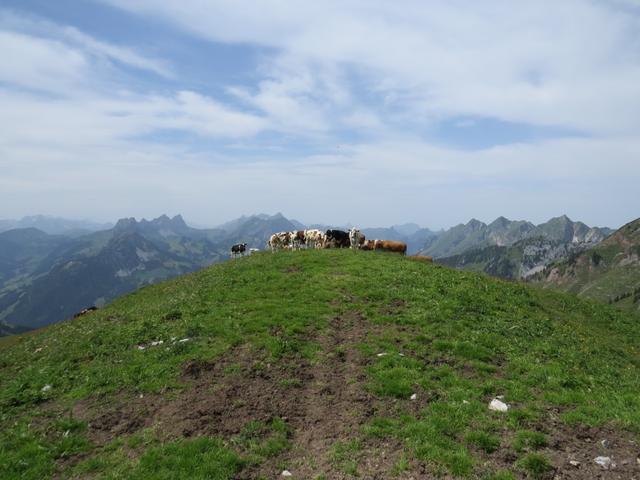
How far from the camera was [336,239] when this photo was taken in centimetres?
4838

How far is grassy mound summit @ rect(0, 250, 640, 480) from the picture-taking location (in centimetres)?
1233

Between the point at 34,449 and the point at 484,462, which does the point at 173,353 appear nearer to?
the point at 34,449

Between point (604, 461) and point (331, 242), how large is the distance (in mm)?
37275

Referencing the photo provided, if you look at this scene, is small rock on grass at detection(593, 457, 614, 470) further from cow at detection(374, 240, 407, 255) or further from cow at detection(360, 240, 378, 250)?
cow at detection(360, 240, 378, 250)

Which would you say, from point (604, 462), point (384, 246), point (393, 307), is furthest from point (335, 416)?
point (384, 246)

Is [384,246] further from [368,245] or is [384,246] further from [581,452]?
[581,452]

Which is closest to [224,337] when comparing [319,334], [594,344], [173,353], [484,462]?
[173,353]

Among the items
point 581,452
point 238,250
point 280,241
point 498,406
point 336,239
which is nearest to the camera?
point 581,452

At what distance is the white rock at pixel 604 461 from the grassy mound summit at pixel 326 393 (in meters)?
0.16

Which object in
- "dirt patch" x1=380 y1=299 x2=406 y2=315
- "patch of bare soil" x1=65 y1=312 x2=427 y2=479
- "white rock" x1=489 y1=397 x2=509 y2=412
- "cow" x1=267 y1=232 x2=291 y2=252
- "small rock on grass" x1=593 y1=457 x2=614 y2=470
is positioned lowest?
"patch of bare soil" x1=65 y1=312 x2=427 y2=479

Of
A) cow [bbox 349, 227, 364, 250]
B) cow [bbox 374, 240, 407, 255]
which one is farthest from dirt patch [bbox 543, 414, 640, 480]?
cow [bbox 374, 240, 407, 255]

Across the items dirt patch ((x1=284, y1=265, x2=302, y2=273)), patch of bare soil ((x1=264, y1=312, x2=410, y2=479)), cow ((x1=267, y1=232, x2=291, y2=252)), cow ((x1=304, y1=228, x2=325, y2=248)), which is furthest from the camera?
cow ((x1=267, y1=232, x2=291, y2=252))

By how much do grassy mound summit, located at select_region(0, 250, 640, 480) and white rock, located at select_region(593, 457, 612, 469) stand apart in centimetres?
16

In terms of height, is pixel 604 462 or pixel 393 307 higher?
pixel 393 307
